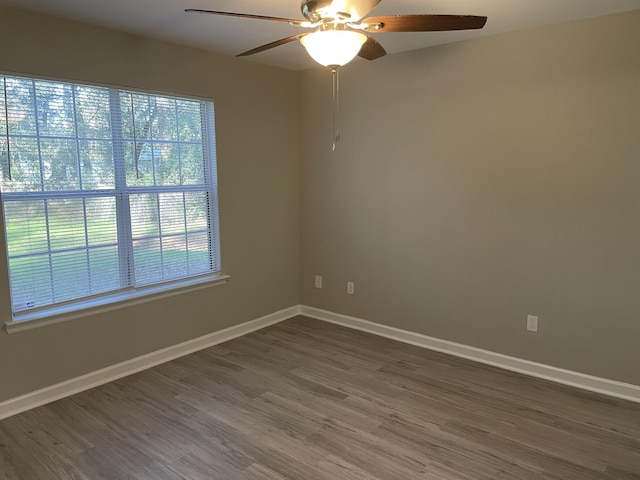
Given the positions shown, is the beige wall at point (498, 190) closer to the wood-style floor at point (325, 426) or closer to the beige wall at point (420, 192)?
the beige wall at point (420, 192)

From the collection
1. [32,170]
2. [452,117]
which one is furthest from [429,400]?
[32,170]

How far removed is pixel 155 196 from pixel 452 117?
233 cm

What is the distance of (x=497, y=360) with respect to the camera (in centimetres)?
342

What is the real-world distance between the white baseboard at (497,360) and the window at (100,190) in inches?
57.4

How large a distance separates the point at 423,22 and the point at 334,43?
37 centimetres

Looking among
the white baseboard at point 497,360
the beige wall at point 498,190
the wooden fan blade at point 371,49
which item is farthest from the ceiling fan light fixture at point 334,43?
the white baseboard at point 497,360

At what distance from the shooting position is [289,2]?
2525 mm

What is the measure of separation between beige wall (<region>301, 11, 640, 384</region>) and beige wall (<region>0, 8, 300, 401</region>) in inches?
17.2

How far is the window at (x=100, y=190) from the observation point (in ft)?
9.00

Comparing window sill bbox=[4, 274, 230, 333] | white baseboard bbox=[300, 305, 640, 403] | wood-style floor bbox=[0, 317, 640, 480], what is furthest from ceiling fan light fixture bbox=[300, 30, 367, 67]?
white baseboard bbox=[300, 305, 640, 403]

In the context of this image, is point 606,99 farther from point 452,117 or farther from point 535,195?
point 452,117

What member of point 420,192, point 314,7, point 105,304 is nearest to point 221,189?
point 105,304

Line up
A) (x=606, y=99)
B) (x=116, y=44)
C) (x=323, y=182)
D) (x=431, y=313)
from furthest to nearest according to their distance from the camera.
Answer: (x=323, y=182)
(x=431, y=313)
(x=116, y=44)
(x=606, y=99)

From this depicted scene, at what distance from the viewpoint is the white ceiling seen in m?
2.54
